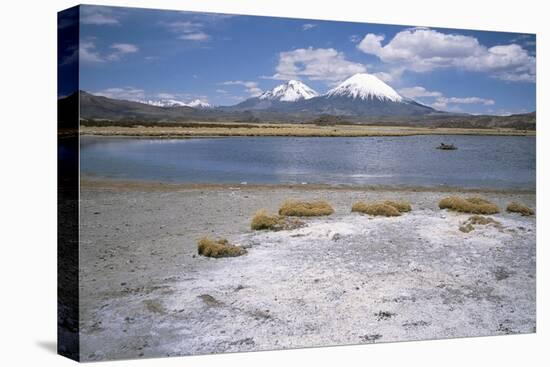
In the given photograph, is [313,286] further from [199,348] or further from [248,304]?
[199,348]

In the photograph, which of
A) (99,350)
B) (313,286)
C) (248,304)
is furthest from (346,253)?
(99,350)

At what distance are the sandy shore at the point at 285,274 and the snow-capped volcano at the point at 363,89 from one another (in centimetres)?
166

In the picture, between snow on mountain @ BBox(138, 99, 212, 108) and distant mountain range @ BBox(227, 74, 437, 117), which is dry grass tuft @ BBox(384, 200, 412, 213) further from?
snow on mountain @ BBox(138, 99, 212, 108)

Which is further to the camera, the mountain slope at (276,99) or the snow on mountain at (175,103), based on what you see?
the mountain slope at (276,99)

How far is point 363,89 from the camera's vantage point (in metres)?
14.3

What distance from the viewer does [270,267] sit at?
42.6 ft

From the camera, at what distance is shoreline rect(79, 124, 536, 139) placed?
12.8 metres

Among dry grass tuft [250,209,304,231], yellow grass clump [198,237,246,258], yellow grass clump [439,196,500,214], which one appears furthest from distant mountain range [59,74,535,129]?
yellow grass clump [198,237,246,258]

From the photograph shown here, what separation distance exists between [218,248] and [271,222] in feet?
3.46

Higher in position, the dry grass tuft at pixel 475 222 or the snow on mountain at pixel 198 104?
the snow on mountain at pixel 198 104

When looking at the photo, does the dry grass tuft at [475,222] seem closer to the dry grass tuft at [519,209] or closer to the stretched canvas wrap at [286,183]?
the stretched canvas wrap at [286,183]

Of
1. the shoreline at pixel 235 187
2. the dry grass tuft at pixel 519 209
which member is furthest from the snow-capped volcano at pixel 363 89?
the dry grass tuft at pixel 519 209

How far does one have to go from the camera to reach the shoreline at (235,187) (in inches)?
480

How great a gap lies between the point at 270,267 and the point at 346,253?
1365 millimetres
